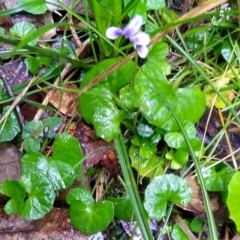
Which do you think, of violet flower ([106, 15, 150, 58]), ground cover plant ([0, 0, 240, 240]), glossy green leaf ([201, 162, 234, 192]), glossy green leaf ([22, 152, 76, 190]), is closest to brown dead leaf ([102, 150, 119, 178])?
ground cover plant ([0, 0, 240, 240])

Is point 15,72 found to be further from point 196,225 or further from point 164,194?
point 196,225

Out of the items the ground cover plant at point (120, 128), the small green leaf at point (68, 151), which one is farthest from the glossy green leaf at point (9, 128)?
the small green leaf at point (68, 151)

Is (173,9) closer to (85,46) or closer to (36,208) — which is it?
(85,46)

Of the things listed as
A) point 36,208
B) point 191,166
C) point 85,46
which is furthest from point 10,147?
point 191,166

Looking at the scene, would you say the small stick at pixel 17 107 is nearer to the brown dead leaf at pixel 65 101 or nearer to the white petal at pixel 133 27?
the brown dead leaf at pixel 65 101

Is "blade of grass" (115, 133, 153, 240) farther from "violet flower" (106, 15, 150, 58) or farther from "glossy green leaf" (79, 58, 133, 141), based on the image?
"violet flower" (106, 15, 150, 58)

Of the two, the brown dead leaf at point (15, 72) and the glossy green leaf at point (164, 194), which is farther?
the brown dead leaf at point (15, 72)
